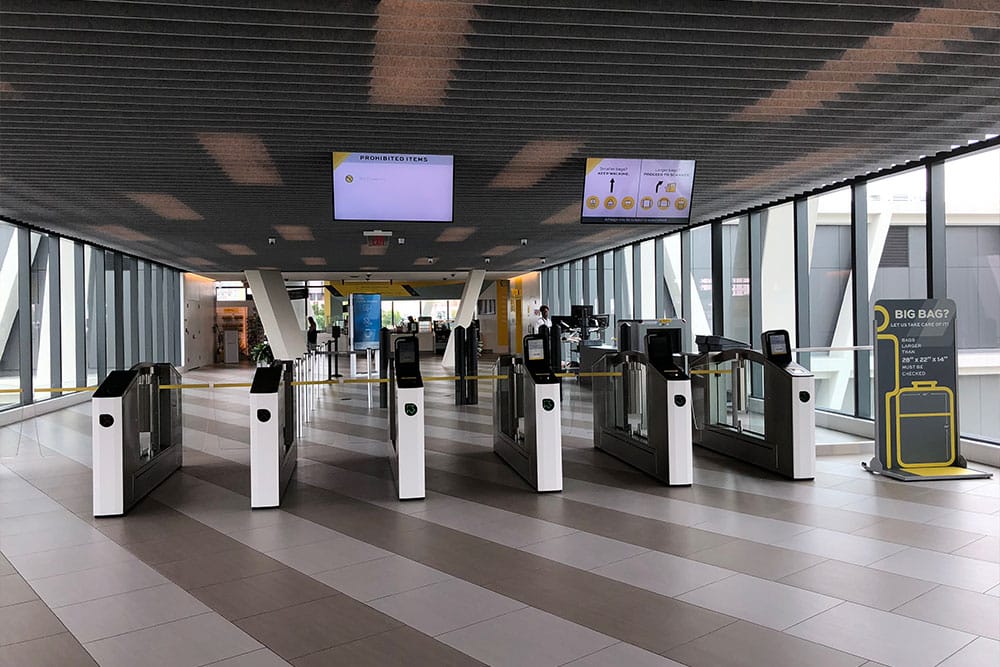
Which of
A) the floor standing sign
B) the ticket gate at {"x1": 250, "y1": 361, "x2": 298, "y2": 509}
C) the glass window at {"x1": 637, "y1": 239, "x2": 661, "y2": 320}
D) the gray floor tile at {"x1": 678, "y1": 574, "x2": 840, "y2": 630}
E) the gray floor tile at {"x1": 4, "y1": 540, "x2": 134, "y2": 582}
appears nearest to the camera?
the gray floor tile at {"x1": 678, "y1": 574, "x2": 840, "y2": 630}

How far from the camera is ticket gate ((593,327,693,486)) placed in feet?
20.0

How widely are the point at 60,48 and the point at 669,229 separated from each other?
10.1 m

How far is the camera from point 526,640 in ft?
10.2

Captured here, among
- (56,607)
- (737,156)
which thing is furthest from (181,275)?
(56,607)

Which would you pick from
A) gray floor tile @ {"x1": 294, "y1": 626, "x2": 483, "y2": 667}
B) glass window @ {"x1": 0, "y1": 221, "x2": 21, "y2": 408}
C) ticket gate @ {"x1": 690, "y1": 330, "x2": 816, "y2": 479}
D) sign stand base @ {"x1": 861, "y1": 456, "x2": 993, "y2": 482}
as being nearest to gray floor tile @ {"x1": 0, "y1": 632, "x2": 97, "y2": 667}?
gray floor tile @ {"x1": 294, "y1": 626, "x2": 483, "y2": 667}

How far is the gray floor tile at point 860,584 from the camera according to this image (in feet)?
11.7

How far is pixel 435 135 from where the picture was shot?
643 cm

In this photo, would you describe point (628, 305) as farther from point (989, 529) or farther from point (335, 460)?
point (989, 529)

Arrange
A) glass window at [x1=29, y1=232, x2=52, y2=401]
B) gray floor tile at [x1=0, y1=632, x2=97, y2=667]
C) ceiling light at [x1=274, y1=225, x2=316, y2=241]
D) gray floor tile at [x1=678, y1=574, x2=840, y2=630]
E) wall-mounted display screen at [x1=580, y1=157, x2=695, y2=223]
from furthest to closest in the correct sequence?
ceiling light at [x1=274, y1=225, x2=316, y2=241]
glass window at [x1=29, y1=232, x2=52, y2=401]
wall-mounted display screen at [x1=580, y1=157, x2=695, y2=223]
gray floor tile at [x1=678, y1=574, x2=840, y2=630]
gray floor tile at [x1=0, y1=632, x2=97, y2=667]

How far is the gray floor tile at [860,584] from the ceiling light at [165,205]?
792 cm

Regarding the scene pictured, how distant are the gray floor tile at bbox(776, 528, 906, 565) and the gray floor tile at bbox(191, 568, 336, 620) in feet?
8.60

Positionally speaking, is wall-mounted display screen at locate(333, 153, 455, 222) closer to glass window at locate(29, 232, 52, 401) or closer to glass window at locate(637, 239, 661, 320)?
glass window at locate(29, 232, 52, 401)

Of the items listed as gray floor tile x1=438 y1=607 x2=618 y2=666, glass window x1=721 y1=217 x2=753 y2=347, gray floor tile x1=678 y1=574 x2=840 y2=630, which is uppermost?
glass window x1=721 y1=217 x2=753 y2=347

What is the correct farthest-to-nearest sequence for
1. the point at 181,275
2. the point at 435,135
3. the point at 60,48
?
1. the point at 181,275
2. the point at 435,135
3. the point at 60,48
